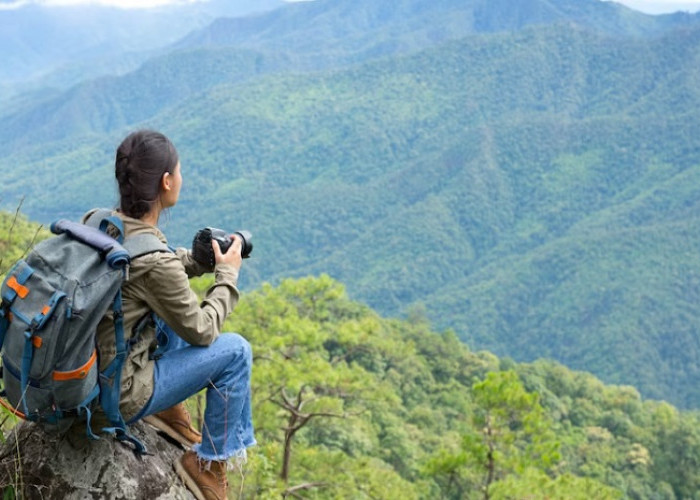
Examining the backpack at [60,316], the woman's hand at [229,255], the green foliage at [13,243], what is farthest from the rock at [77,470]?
the woman's hand at [229,255]

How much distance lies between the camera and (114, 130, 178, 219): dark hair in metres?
2.73

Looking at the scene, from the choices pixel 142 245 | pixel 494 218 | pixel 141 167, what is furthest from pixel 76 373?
pixel 494 218

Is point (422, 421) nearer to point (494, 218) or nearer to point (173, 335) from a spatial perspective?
point (173, 335)

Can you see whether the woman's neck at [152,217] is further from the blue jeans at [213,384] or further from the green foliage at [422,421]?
the green foliage at [422,421]

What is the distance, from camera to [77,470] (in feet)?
9.53

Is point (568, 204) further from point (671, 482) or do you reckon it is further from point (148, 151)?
point (148, 151)

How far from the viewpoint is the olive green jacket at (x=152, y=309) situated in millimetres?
2654

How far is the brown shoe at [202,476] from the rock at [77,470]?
47mm

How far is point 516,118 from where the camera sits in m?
191

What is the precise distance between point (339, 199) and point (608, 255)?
63.6 meters

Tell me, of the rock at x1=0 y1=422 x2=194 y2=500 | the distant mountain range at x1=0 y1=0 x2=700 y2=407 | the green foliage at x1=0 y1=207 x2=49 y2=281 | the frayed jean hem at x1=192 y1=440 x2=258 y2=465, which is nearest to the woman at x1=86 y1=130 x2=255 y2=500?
the frayed jean hem at x1=192 y1=440 x2=258 y2=465

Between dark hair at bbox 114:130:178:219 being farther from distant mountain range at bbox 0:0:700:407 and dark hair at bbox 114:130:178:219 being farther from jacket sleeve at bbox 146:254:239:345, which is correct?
distant mountain range at bbox 0:0:700:407

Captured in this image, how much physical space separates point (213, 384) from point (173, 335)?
255 mm


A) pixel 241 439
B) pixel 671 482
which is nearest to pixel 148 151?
pixel 241 439
